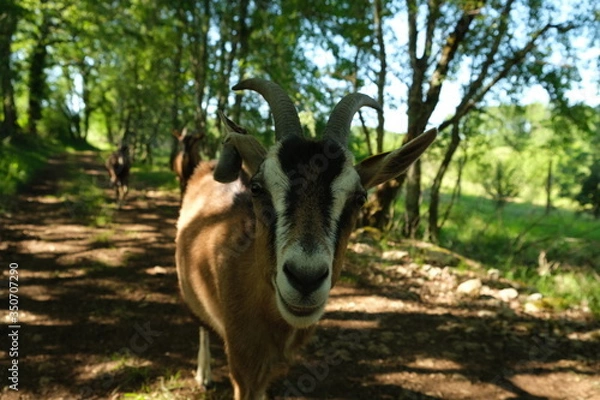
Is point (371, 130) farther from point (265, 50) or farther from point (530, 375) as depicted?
point (530, 375)

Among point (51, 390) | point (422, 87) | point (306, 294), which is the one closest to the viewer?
point (306, 294)

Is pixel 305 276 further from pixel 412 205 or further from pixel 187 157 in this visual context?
pixel 187 157

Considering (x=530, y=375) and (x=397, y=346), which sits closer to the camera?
(x=530, y=375)

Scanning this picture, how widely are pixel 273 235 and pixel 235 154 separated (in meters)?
0.97

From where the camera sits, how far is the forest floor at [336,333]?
400 centimetres

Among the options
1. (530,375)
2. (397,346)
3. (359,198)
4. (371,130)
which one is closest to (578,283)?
(530,375)

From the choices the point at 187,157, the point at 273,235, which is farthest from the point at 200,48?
the point at 273,235

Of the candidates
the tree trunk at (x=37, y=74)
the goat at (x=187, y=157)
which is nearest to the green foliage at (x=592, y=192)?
the goat at (x=187, y=157)

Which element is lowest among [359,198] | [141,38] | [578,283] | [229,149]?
[578,283]

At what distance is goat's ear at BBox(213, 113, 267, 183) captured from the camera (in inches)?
116

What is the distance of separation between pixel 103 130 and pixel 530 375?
66208mm

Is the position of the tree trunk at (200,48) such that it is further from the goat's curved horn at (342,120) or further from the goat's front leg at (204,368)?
the goat's curved horn at (342,120)

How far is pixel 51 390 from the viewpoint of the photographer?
12.0ft

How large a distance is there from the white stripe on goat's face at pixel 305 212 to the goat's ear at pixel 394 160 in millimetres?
249
